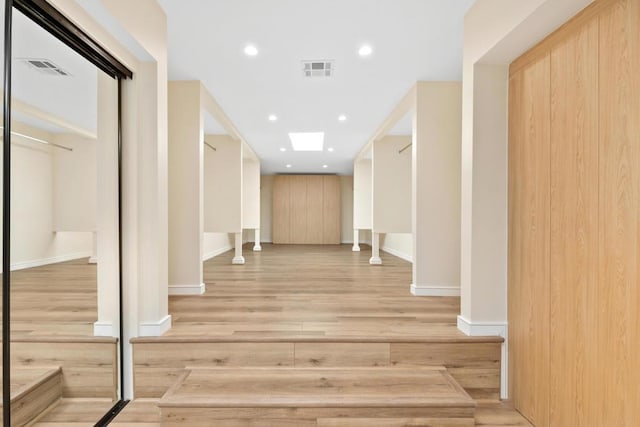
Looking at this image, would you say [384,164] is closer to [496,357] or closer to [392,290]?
[392,290]

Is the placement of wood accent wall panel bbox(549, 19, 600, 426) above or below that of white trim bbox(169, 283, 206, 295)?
above

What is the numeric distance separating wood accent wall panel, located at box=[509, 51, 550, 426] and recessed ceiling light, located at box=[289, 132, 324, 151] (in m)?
4.06

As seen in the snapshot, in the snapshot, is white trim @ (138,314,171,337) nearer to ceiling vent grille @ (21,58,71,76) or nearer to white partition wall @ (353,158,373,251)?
ceiling vent grille @ (21,58,71,76)

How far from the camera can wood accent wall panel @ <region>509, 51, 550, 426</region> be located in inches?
81.5

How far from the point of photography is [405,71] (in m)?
3.51

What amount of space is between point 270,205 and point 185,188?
7.92 meters

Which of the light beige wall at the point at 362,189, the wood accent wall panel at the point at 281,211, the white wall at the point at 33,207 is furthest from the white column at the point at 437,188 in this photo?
the wood accent wall panel at the point at 281,211

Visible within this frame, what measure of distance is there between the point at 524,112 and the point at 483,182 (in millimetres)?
513

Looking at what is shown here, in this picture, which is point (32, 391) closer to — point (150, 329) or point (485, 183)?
point (150, 329)

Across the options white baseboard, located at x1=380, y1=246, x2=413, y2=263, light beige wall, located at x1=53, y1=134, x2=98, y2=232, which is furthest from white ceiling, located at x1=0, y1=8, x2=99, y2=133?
white baseboard, located at x1=380, y1=246, x2=413, y2=263

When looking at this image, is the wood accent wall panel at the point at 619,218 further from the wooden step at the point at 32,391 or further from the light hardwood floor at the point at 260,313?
the wooden step at the point at 32,391

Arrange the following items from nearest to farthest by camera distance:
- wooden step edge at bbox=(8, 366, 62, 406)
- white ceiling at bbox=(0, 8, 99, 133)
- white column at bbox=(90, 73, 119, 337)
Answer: white ceiling at bbox=(0, 8, 99, 133), wooden step edge at bbox=(8, 366, 62, 406), white column at bbox=(90, 73, 119, 337)

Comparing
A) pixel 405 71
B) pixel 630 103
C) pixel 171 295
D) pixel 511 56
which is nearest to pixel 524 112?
pixel 511 56

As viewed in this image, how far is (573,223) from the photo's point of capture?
185 centimetres
